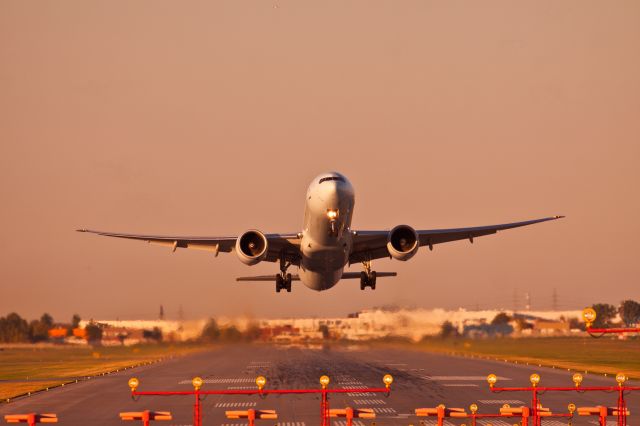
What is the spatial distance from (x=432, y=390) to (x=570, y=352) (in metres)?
46.9

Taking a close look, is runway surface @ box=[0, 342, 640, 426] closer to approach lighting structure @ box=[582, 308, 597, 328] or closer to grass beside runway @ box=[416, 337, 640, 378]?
grass beside runway @ box=[416, 337, 640, 378]

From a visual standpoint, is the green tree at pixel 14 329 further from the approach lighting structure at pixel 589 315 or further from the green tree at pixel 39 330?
the approach lighting structure at pixel 589 315

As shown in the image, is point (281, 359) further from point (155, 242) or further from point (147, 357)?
point (155, 242)

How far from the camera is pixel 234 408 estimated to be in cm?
4316

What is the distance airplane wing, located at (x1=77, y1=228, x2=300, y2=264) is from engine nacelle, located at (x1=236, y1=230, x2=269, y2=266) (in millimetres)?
747

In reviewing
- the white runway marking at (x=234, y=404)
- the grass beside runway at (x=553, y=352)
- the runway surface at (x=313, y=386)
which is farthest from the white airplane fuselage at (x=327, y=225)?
the grass beside runway at (x=553, y=352)

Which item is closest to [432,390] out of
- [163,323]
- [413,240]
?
[413,240]

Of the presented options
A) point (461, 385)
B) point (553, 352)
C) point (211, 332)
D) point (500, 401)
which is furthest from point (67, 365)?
point (500, 401)

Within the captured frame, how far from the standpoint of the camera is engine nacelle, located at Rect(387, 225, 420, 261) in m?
43.2

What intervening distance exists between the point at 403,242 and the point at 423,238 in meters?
6.05

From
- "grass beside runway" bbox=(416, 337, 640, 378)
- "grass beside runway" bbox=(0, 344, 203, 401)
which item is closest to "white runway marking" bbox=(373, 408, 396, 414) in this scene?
"grass beside runway" bbox=(0, 344, 203, 401)

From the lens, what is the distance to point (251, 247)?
142ft

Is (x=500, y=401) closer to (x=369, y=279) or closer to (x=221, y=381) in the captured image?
(x=369, y=279)

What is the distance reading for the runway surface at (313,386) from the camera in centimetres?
4053
